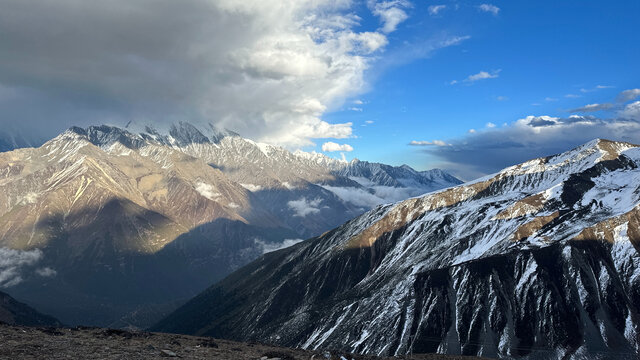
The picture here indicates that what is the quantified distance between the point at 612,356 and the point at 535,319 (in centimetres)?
3394

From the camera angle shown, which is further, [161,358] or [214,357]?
[214,357]

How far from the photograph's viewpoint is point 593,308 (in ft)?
641

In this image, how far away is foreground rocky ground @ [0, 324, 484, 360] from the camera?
36.5 metres

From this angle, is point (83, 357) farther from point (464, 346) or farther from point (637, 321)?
point (637, 321)

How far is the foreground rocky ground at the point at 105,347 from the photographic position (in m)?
36.5

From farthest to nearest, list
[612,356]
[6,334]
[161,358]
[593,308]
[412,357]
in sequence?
[593,308] < [612,356] < [412,357] < [6,334] < [161,358]

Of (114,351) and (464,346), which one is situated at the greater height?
(114,351)

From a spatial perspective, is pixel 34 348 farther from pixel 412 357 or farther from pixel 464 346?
pixel 464 346

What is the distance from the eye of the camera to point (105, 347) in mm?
40875

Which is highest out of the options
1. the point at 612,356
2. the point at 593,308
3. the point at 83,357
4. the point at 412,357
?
the point at 83,357

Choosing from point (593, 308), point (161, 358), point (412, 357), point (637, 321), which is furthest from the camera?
point (593, 308)

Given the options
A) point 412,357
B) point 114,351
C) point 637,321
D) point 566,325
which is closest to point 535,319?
point 566,325

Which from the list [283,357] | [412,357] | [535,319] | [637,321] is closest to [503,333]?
[535,319]

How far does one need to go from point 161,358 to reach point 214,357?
5.94 m
